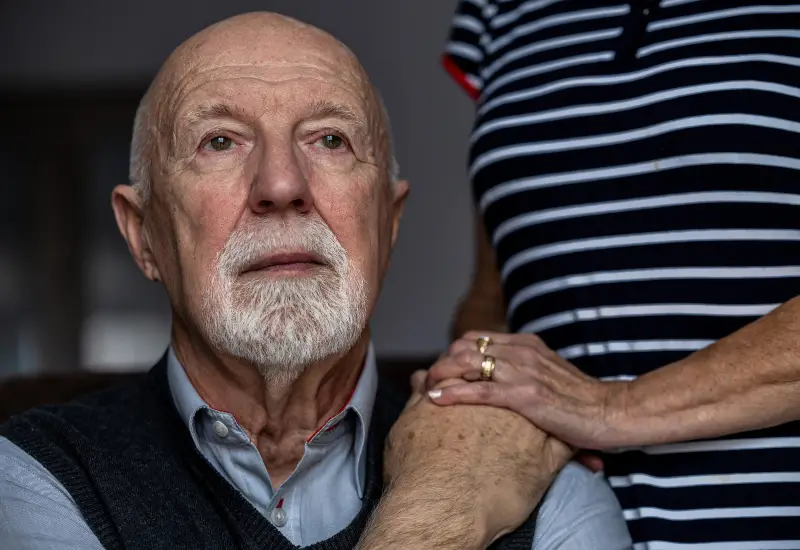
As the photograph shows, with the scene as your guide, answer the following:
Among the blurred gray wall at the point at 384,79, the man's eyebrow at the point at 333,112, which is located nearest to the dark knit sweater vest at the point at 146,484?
the man's eyebrow at the point at 333,112

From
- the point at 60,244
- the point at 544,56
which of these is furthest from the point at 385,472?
the point at 60,244

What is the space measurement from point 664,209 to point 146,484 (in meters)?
0.76

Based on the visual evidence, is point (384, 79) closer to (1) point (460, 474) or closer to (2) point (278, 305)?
(2) point (278, 305)

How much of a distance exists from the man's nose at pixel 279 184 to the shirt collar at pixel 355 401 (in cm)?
28

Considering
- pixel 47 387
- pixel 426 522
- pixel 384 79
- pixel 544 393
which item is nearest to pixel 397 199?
pixel 544 393

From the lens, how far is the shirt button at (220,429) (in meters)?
1.48

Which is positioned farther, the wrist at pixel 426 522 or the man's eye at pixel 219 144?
the man's eye at pixel 219 144

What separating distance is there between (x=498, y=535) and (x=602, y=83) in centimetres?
64

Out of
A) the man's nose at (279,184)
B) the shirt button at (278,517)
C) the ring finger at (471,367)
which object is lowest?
the shirt button at (278,517)

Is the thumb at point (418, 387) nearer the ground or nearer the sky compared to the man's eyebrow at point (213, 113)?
nearer the ground

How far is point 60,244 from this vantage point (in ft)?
17.3

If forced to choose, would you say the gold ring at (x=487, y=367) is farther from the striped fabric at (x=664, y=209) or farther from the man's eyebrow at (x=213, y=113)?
the man's eyebrow at (x=213, y=113)

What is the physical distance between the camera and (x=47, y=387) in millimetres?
1981

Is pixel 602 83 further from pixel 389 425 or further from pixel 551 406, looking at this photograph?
pixel 389 425
